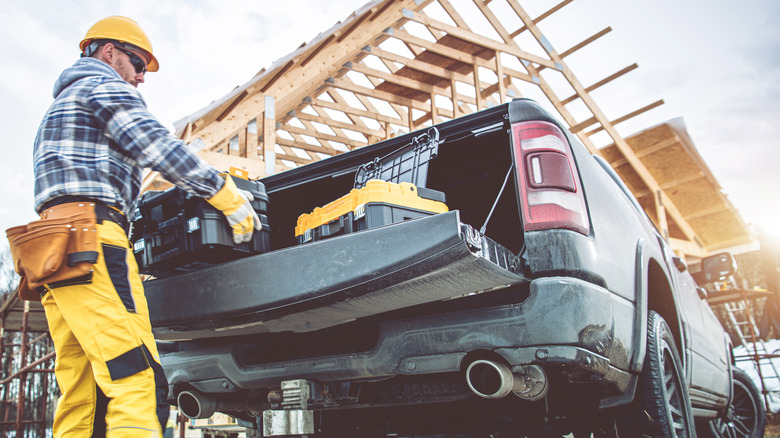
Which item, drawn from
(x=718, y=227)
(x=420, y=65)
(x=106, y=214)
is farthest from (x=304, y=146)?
(x=106, y=214)

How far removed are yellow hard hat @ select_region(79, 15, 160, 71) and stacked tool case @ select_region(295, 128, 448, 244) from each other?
2.90 ft

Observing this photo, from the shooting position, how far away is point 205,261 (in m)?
2.08

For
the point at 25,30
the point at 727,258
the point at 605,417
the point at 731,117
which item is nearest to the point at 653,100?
the point at 727,258

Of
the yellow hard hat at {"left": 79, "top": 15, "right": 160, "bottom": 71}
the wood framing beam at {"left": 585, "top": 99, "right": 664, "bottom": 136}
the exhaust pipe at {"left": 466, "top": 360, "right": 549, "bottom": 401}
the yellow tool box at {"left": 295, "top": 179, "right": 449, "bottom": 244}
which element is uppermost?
the wood framing beam at {"left": 585, "top": 99, "right": 664, "bottom": 136}

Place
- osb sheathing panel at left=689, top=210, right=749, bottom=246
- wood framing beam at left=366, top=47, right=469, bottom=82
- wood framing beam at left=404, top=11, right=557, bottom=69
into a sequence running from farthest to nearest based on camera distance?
osb sheathing panel at left=689, top=210, right=749, bottom=246 < wood framing beam at left=366, top=47, right=469, bottom=82 < wood framing beam at left=404, top=11, right=557, bottom=69

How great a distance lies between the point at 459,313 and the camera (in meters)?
1.80

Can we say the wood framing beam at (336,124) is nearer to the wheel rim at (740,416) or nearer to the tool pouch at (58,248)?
the wheel rim at (740,416)

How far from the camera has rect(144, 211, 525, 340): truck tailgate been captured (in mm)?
1559

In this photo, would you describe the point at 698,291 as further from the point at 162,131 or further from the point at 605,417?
the point at 162,131

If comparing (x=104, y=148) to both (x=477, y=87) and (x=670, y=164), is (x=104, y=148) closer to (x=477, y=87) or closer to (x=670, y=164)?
(x=477, y=87)

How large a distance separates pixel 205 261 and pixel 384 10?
6.30 meters

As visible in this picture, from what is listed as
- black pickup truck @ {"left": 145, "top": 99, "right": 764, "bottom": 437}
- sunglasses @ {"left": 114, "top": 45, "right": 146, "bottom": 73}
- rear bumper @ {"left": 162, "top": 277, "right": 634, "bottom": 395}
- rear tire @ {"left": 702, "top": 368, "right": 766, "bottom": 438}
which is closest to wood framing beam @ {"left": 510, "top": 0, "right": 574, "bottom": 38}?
rear tire @ {"left": 702, "top": 368, "right": 766, "bottom": 438}

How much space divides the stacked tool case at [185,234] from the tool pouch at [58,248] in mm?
331

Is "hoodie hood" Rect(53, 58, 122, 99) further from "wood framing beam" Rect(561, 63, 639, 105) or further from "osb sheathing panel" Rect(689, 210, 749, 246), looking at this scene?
"osb sheathing panel" Rect(689, 210, 749, 246)
